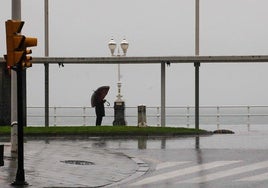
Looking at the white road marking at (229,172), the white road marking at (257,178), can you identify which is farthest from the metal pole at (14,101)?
the white road marking at (257,178)

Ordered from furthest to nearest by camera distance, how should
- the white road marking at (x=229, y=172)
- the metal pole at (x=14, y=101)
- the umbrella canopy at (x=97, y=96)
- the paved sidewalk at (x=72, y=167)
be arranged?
the umbrella canopy at (x=97, y=96)
the metal pole at (x=14, y=101)
the white road marking at (x=229, y=172)
the paved sidewalk at (x=72, y=167)

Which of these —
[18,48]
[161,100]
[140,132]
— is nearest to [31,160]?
[18,48]

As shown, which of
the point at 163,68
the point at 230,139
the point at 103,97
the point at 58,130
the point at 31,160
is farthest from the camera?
the point at 103,97

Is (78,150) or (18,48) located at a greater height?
(18,48)

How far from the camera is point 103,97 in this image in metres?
31.6

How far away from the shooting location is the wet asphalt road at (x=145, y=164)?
13.2 metres

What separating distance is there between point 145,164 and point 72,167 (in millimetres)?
1892

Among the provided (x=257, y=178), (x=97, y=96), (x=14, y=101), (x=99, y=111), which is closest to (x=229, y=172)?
(x=257, y=178)

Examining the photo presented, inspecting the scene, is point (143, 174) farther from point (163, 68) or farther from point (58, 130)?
point (163, 68)

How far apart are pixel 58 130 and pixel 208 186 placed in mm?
13485

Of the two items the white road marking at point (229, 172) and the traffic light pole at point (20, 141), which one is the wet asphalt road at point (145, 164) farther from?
the traffic light pole at point (20, 141)

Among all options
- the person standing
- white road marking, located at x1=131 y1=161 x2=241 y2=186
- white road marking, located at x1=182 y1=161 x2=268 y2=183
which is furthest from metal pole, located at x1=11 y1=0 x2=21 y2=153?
the person standing

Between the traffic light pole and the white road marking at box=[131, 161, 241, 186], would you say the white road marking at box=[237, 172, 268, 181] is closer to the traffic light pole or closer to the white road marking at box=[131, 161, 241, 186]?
the white road marking at box=[131, 161, 241, 186]

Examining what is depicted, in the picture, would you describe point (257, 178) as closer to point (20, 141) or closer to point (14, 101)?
point (20, 141)
